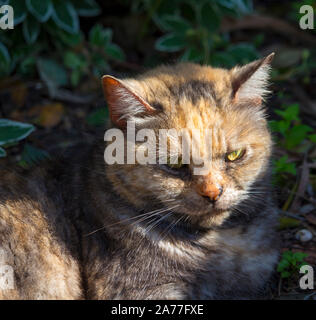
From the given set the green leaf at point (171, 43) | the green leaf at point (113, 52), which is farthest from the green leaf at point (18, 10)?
the green leaf at point (171, 43)

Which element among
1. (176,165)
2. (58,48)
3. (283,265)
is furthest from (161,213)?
(58,48)

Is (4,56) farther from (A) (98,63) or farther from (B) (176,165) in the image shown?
(B) (176,165)

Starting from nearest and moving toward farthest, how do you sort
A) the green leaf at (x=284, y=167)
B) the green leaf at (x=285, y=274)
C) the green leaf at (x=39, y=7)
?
the green leaf at (x=285, y=274), the green leaf at (x=284, y=167), the green leaf at (x=39, y=7)

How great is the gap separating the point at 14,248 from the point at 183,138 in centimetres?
103

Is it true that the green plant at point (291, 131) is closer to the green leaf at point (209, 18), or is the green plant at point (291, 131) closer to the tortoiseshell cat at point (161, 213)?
the tortoiseshell cat at point (161, 213)

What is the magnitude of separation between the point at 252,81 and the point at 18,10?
221cm

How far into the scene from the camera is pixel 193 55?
4281mm

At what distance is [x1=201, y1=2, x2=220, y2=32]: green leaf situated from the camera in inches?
172

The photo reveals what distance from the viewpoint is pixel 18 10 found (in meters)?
3.93

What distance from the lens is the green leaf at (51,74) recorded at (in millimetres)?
4590

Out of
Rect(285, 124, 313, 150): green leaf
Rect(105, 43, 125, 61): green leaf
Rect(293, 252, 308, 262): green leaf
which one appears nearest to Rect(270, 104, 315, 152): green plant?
Rect(285, 124, 313, 150): green leaf

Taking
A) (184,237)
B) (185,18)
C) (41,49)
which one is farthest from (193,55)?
(184,237)

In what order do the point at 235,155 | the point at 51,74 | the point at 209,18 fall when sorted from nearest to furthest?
the point at 235,155 < the point at 209,18 < the point at 51,74

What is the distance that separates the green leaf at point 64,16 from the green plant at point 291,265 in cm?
252
